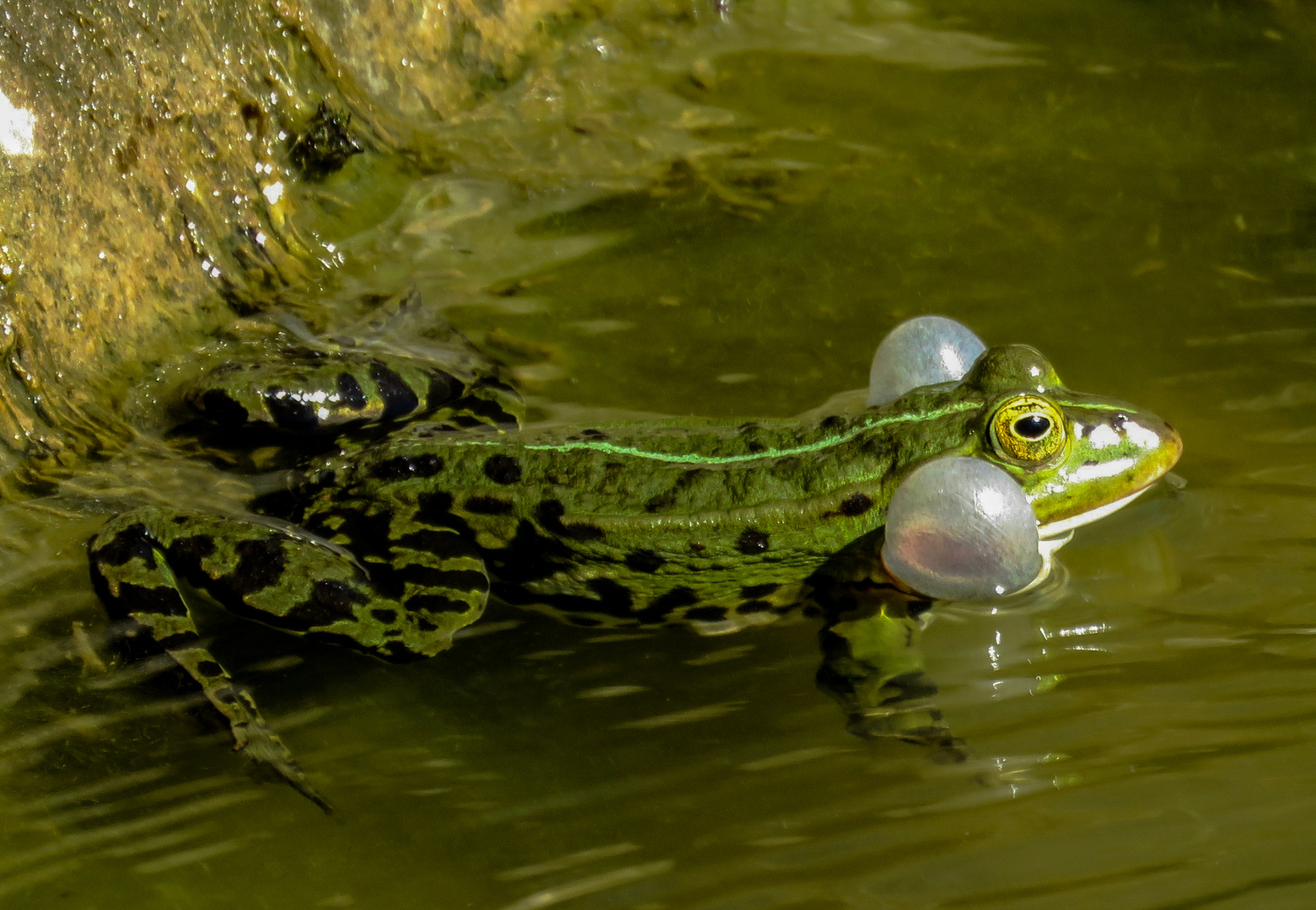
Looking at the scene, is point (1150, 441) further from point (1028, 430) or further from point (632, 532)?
point (632, 532)

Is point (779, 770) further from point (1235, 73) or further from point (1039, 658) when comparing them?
point (1235, 73)

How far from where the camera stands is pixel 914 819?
3.29 metres

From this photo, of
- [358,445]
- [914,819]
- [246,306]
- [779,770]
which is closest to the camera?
[914,819]

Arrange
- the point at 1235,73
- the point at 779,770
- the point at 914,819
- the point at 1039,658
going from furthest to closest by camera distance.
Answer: the point at 1235,73
the point at 1039,658
the point at 779,770
the point at 914,819

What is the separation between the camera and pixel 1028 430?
142 inches

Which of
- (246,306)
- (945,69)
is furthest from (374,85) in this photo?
(945,69)

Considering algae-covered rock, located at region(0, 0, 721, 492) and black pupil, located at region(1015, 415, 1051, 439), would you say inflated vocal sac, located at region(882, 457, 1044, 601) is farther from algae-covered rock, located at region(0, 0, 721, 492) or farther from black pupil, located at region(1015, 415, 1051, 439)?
algae-covered rock, located at region(0, 0, 721, 492)

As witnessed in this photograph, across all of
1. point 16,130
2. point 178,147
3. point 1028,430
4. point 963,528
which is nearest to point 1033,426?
point 1028,430

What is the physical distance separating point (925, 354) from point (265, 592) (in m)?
2.24

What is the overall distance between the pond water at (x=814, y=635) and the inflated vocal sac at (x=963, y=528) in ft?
1.18

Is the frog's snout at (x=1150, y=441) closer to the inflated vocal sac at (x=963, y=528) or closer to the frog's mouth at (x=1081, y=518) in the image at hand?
the frog's mouth at (x=1081, y=518)

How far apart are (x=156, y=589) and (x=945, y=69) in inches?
178

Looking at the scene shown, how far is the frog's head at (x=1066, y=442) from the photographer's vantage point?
364 centimetres

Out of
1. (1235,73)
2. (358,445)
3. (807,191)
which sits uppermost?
(1235,73)
